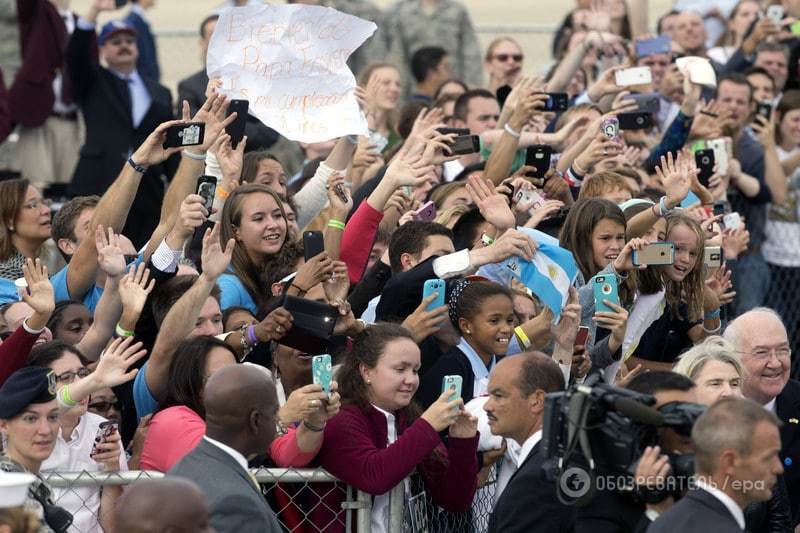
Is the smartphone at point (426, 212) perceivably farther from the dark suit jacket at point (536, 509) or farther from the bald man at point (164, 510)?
the bald man at point (164, 510)

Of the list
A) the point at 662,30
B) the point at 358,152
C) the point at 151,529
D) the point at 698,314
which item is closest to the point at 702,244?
the point at 698,314

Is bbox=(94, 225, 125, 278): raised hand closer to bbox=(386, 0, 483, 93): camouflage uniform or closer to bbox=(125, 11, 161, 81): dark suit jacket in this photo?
bbox=(125, 11, 161, 81): dark suit jacket

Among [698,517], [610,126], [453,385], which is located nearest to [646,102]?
[610,126]

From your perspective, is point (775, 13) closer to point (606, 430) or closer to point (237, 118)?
point (237, 118)

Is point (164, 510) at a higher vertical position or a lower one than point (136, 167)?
higher

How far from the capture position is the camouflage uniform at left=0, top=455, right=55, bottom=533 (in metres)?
6.15

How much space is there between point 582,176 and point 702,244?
154 cm

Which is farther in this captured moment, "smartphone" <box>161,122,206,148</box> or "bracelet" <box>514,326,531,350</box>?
"smartphone" <box>161,122,206,148</box>

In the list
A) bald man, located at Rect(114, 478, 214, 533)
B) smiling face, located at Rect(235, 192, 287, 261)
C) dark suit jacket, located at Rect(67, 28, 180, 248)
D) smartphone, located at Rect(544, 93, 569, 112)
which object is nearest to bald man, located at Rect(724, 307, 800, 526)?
smiling face, located at Rect(235, 192, 287, 261)

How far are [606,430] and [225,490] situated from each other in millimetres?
1361

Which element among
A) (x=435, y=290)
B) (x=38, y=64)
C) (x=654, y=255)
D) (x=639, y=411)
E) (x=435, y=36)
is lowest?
(x=435, y=36)

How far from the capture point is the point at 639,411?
5934mm

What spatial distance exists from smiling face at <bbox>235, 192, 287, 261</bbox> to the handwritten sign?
645mm

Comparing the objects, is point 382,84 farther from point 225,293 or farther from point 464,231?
point 225,293
